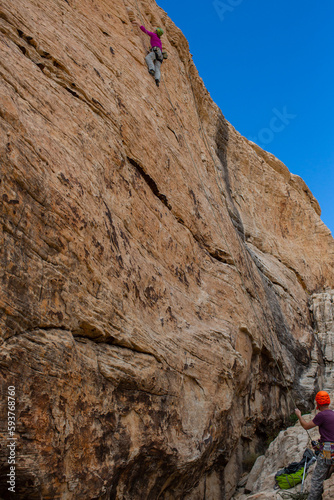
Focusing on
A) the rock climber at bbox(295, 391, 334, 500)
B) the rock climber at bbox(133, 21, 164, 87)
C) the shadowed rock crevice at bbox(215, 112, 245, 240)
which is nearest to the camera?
the rock climber at bbox(295, 391, 334, 500)

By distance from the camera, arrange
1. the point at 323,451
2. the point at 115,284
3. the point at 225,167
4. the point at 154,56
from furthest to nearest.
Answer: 1. the point at 225,167
2. the point at 154,56
3. the point at 115,284
4. the point at 323,451

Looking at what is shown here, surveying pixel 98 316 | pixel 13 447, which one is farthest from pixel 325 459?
pixel 13 447

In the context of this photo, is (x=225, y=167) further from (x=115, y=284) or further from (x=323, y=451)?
(x=323, y=451)

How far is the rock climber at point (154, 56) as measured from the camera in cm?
1091

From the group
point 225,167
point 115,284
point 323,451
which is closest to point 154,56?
point 225,167

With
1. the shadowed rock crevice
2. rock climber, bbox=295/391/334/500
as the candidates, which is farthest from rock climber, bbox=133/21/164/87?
rock climber, bbox=295/391/334/500

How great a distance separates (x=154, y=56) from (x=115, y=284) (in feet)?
26.4

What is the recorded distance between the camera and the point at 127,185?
25.5 ft

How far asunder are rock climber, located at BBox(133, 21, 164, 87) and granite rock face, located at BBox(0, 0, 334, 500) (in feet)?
0.93

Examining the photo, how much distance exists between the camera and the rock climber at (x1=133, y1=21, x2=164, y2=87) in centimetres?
1091

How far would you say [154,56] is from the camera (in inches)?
444

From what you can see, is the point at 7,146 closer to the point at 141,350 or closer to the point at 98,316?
the point at 98,316

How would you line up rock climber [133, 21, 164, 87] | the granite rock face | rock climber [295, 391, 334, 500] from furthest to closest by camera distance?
rock climber [133, 21, 164, 87] < rock climber [295, 391, 334, 500] < the granite rock face

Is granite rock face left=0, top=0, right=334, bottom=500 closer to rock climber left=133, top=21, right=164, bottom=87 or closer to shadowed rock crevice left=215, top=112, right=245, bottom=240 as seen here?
rock climber left=133, top=21, right=164, bottom=87
